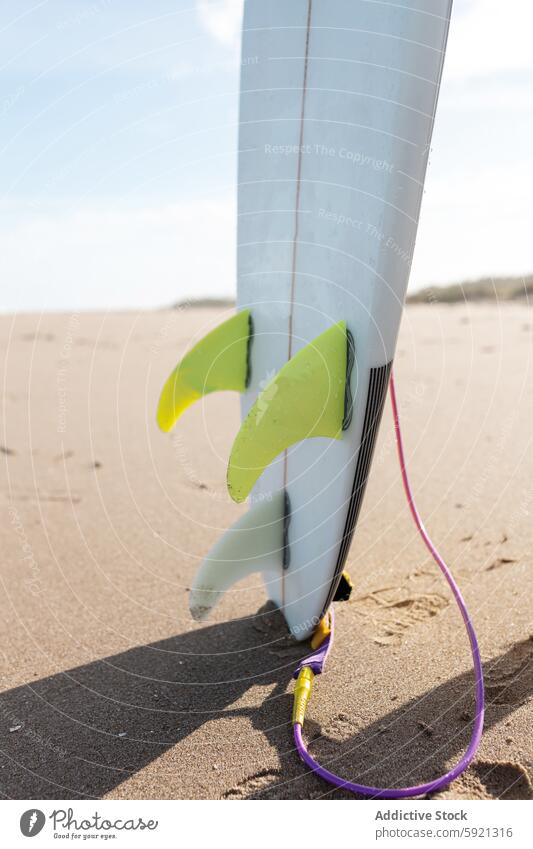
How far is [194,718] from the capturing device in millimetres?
1664

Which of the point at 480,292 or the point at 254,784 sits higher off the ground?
the point at 254,784

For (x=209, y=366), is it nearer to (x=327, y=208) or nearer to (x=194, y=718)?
(x=327, y=208)

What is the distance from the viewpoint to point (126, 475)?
3.22 metres

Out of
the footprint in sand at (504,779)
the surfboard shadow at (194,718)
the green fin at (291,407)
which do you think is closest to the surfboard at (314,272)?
the green fin at (291,407)

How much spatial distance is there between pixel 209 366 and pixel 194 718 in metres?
0.87

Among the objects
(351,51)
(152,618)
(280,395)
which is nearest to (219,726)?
(152,618)

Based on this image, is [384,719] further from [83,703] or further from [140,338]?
[140,338]

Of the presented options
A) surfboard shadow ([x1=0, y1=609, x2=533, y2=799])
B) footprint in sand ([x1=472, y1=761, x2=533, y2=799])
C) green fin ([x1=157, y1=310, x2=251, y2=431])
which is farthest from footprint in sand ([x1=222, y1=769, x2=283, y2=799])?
green fin ([x1=157, y1=310, x2=251, y2=431])

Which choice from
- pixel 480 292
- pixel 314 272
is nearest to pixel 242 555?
pixel 314 272

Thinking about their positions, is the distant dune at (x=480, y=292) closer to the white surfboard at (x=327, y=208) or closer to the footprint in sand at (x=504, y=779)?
the white surfboard at (x=327, y=208)

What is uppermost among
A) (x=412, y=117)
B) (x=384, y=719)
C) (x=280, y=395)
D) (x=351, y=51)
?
(x=351, y=51)

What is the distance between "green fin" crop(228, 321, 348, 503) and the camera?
5.17ft

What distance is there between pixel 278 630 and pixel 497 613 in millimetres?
568

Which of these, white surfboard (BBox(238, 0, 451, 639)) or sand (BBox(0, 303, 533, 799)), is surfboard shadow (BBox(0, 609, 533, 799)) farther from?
white surfboard (BBox(238, 0, 451, 639))
